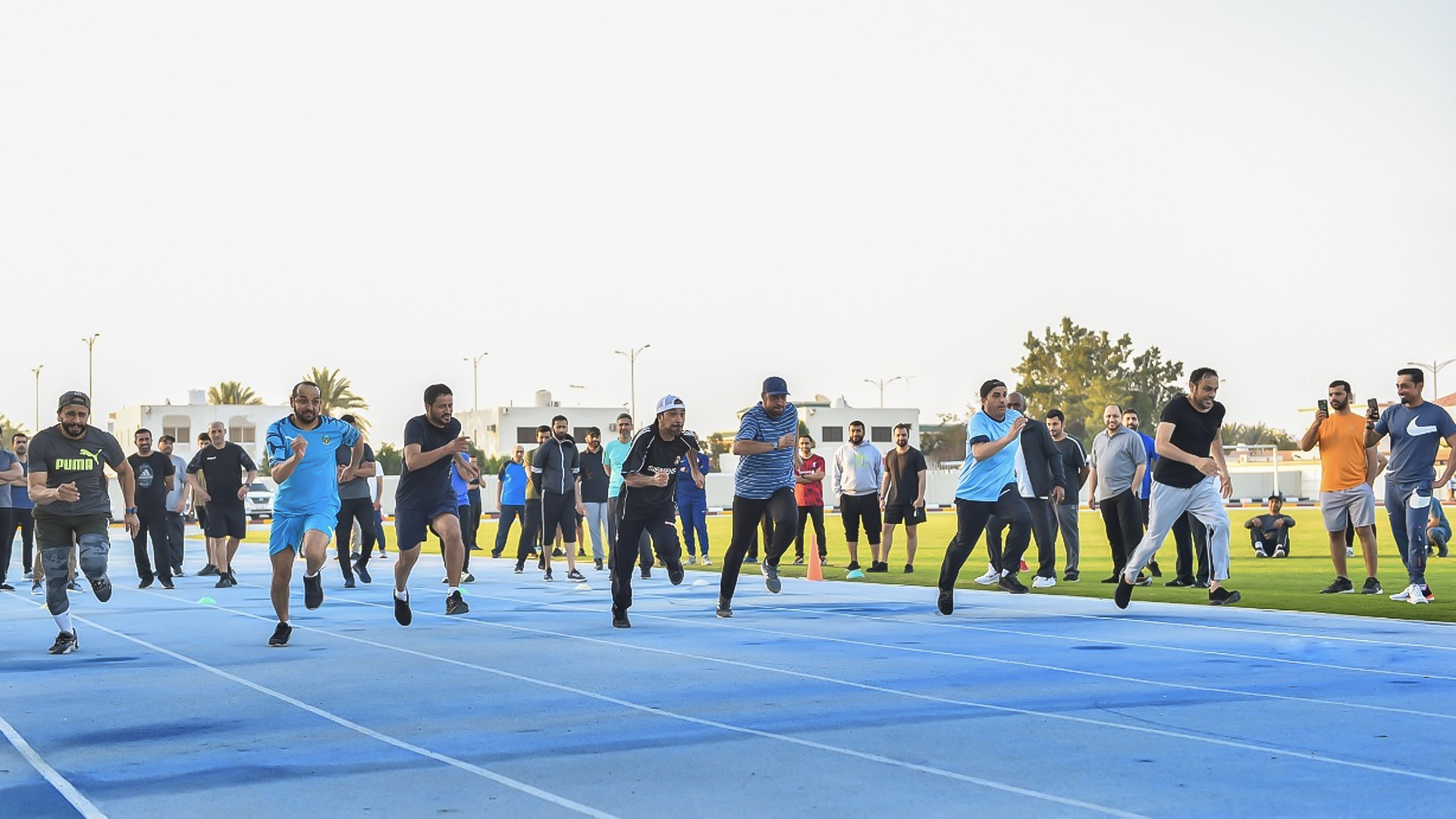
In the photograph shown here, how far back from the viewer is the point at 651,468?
12508 mm

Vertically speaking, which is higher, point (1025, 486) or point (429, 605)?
point (1025, 486)

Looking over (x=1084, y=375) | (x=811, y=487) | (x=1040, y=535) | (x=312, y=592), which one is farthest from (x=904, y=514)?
(x=1084, y=375)

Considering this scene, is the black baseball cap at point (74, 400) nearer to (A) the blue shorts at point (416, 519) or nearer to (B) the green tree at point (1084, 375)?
(A) the blue shorts at point (416, 519)

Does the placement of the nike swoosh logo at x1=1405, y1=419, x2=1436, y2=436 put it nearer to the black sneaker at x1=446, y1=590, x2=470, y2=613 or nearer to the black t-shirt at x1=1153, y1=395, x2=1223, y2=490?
the black t-shirt at x1=1153, y1=395, x2=1223, y2=490

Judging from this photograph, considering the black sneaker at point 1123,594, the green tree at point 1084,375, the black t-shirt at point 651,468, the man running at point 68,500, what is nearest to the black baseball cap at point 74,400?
the man running at point 68,500

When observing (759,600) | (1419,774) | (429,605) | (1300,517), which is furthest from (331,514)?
(1300,517)

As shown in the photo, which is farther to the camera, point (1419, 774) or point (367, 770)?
point (367, 770)

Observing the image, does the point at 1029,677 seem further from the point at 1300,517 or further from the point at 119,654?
the point at 1300,517

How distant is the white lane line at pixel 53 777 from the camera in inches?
225

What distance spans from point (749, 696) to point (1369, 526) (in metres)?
Result: 7.76

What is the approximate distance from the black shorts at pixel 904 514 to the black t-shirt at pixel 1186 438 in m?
6.65

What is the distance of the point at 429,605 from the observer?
49.9 feet

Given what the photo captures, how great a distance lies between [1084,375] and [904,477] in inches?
3242

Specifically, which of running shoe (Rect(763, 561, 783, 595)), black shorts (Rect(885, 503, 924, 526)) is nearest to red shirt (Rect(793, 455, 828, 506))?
black shorts (Rect(885, 503, 924, 526))
